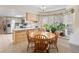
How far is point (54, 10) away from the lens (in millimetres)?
2342

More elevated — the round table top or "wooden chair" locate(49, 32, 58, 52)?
the round table top

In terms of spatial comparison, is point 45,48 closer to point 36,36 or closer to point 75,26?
point 36,36

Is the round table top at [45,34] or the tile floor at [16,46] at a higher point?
the round table top at [45,34]

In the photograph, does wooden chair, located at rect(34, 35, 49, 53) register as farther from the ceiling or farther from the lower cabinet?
the ceiling

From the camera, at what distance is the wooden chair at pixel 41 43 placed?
2.38 metres

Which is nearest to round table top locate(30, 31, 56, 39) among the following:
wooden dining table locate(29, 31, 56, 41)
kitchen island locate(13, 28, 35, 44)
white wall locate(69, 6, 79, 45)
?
wooden dining table locate(29, 31, 56, 41)

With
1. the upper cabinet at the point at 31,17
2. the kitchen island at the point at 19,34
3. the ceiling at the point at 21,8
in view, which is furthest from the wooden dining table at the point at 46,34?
the ceiling at the point at 21,8

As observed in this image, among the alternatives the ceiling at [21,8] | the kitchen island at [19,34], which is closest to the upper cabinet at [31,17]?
the ceiling at [21,8]

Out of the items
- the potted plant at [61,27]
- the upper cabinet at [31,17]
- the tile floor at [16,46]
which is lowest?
the tile floor at [16,46]

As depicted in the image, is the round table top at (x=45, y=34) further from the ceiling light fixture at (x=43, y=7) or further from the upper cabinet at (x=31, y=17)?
the ceiling light fixture at (x=43, y=7)

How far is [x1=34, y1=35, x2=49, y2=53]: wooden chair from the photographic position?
2383 millimetres
